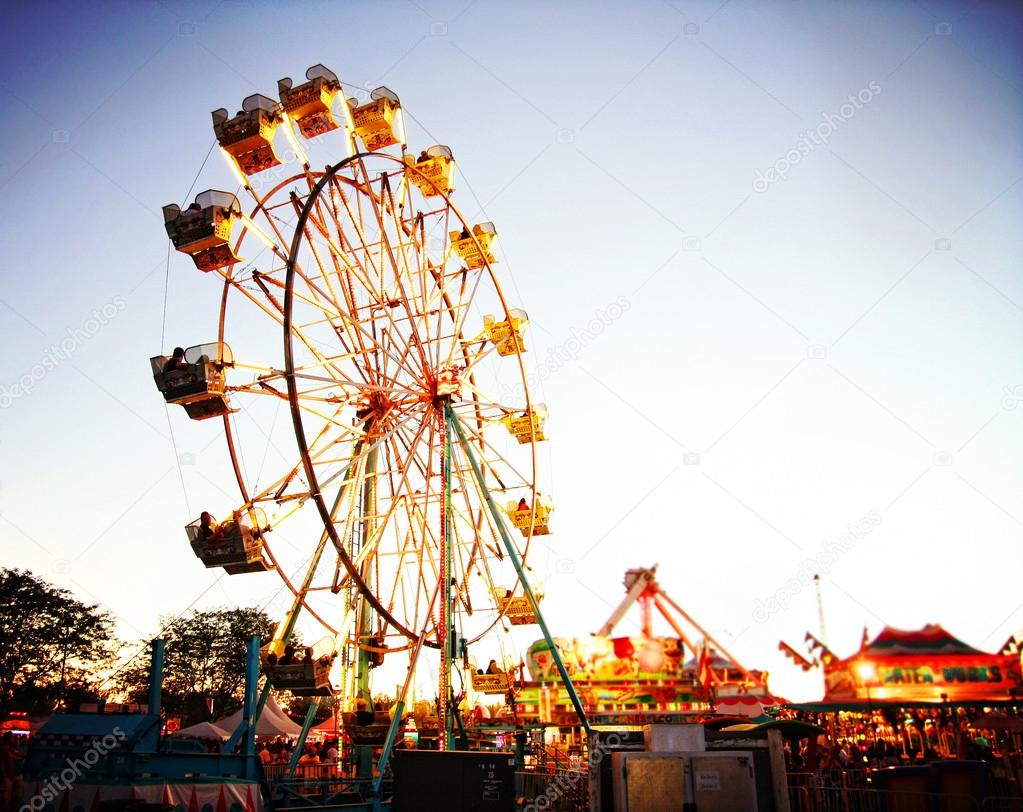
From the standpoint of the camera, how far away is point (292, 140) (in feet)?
60.2

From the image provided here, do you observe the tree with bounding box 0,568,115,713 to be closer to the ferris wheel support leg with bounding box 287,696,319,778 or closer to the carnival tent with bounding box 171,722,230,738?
the carnival tent with bounding box 171,722,230,738

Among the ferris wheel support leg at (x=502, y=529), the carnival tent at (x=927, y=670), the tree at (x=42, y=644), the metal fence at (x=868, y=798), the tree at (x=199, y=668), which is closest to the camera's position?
the metal fence at (x=868, y=798)

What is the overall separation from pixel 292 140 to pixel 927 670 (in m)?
21.8

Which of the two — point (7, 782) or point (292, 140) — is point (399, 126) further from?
point (7, 782)

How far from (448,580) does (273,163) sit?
394 inches

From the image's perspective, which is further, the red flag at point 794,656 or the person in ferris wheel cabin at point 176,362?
the red flag at point 794,656

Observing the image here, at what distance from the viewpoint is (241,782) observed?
1091 centimetres

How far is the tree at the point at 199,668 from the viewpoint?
47.3 metres

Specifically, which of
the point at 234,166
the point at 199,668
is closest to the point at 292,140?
the point at 234,166

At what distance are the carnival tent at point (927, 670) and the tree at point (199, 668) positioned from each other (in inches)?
1365

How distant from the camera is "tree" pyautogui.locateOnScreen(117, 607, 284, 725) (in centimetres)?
4734

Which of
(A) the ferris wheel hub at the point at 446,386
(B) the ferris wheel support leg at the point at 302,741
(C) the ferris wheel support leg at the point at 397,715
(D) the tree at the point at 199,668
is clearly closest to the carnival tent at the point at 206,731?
(B) the ferris wheel support leg at the point at 302,741

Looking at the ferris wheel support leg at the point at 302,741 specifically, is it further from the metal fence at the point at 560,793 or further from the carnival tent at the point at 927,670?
the carnival tent at the point at 927,670

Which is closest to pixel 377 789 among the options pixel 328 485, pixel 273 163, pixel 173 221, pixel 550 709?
pixel 328 485
